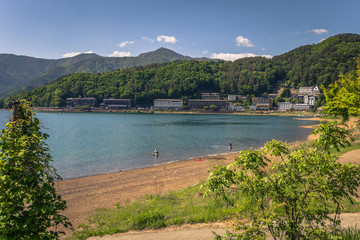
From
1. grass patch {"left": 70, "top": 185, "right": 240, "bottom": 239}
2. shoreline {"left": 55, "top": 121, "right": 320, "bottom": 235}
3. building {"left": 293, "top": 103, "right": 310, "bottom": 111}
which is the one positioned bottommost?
shoreline {"left": 55, "top": 121, "right": 320, "bottom": 235}

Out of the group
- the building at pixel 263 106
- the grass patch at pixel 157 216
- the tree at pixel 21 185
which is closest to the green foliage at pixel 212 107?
the building at pixel 263 106

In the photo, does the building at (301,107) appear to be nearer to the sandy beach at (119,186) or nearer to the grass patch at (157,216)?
the sandy beach at (119,186)

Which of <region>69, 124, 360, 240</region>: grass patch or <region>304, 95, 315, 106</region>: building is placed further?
<region>304, 95, 315, 106</region>: building

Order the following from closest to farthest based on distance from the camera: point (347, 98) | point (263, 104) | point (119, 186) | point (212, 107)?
point (119, 186), point (347, 98), point (212, 107), point (263, 104)

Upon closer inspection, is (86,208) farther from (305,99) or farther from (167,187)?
(305,99)

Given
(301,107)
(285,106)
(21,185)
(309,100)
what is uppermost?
(309,100)

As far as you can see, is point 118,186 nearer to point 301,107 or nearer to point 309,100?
point 301,107

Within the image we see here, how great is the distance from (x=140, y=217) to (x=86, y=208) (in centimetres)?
612

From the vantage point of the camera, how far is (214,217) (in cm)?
938

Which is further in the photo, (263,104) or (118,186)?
(263,104)

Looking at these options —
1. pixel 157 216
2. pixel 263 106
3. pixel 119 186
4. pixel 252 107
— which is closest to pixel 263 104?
pixel 263 106

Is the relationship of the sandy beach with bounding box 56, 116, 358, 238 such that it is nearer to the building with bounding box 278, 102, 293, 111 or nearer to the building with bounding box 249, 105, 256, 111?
the building with bounding box 249, 105, 256, 111

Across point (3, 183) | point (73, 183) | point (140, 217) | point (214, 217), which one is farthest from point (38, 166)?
point (73, 183)

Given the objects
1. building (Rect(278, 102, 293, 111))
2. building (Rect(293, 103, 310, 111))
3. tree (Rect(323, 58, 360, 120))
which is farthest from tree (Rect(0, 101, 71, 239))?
building (Rect(278, 102, 293, 111))
